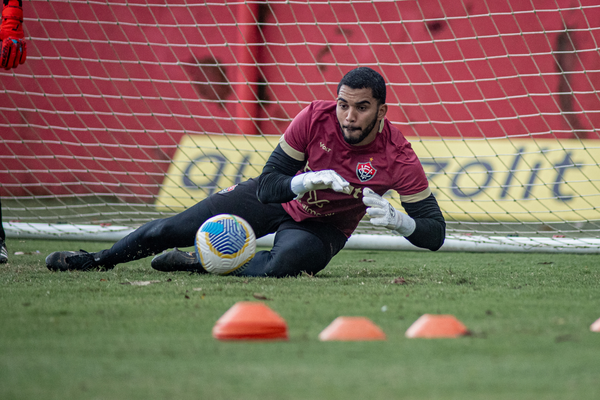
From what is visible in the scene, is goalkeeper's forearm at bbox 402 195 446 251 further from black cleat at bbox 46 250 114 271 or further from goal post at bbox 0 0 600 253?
goal post at bbox 0 0 600 253

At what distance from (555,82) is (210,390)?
22.5 ft

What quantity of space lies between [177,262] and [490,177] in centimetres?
346

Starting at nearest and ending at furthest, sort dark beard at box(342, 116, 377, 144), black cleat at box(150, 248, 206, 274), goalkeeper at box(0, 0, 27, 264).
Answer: dark beard at box(342, 116, 377, 144), black cleat at box(150, 248, 206, 274), goalkeeper at box(0, 0, 27, 264)

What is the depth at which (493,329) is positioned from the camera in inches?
70.4

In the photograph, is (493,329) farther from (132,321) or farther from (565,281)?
(565,281)

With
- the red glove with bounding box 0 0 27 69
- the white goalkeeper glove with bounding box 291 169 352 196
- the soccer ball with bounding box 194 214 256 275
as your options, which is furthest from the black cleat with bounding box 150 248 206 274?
the red glove with bounding box 0 0 27 69

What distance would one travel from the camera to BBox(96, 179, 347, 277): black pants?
3037mm

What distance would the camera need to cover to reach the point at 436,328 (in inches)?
64.8

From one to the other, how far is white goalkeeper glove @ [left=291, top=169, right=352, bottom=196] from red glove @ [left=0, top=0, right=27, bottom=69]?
77.9 inches

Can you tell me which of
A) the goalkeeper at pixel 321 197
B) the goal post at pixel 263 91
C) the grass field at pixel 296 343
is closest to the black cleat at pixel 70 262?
the goalkeeper at pixel 321 197

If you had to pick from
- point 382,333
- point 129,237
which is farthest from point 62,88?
point 382,333

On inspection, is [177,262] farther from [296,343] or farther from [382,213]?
[296,343]

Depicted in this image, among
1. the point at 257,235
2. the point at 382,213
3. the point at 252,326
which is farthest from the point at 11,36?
the point at 252,326

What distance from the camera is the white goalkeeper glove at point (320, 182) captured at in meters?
2.71
